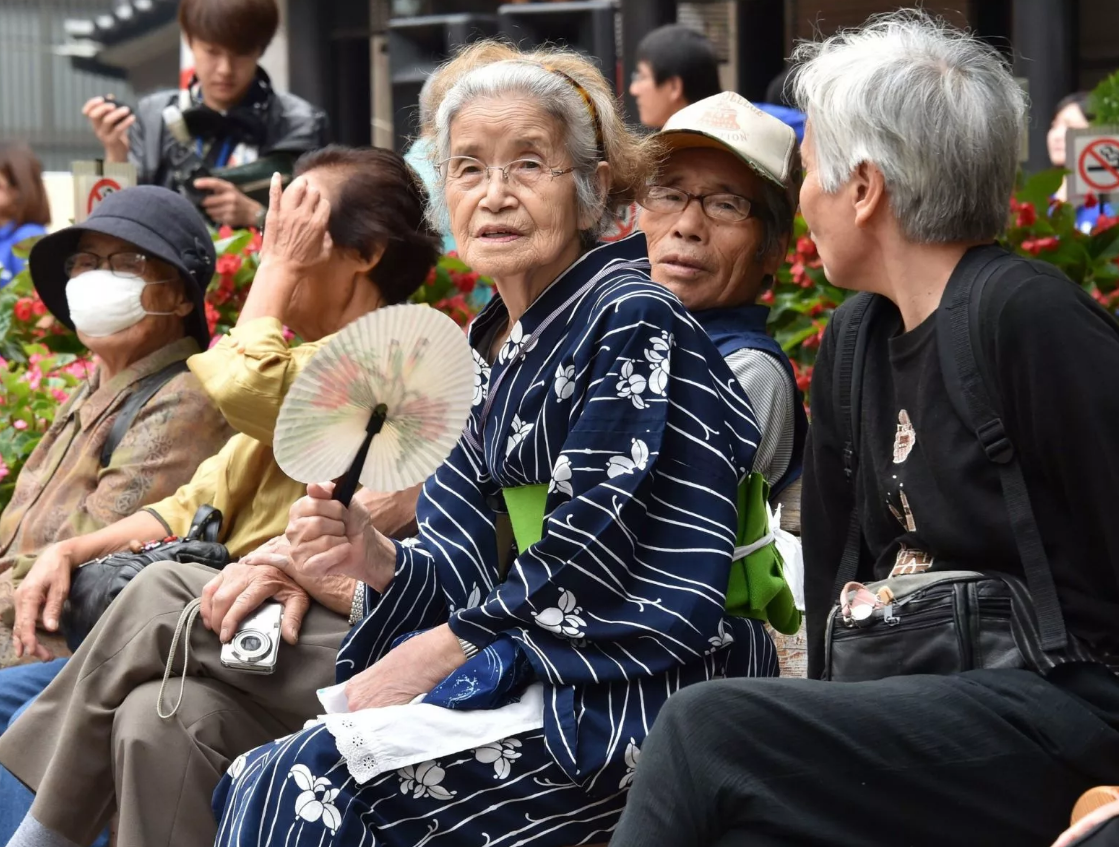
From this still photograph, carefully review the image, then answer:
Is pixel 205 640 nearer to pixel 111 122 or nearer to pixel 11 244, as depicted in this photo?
pixel 111 122

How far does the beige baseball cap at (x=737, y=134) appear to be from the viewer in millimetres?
3959

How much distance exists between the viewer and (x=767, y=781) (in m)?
2.47

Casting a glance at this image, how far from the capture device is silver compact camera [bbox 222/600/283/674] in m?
3.50

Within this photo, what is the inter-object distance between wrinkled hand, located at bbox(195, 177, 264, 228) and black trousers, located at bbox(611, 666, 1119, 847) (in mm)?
4072

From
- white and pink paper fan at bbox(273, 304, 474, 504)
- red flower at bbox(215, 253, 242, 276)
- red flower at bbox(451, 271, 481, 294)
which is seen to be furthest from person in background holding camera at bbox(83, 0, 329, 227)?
white and pink paper fan at bbox(273, 304, 474, 504)

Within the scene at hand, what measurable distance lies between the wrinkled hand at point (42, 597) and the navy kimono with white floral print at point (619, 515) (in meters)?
1.49

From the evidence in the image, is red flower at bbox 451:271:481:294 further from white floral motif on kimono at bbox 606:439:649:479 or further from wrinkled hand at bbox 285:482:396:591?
white floral motif on kimono at bbox 606:439:649:479

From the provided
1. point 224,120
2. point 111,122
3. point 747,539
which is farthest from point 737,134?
point 111,122

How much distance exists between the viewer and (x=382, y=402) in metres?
2.98

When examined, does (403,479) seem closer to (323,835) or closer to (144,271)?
(323,835)

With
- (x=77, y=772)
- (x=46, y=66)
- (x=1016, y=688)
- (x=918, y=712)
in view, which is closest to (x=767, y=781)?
(x=918, y=712)

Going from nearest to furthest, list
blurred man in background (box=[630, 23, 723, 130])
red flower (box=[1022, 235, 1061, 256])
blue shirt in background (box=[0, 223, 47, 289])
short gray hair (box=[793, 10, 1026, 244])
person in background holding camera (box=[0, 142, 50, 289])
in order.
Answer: short gray hair (box=[793, 10, 1026, 244]), red flower (box=[1022, 235, 1061, 256]), blurred man in background (box=[630, 23, 723, 130]), blue shirt in background (box=[0, 223, 47, 289]), person in background holding camera (box=[0, 142, 50, 289])

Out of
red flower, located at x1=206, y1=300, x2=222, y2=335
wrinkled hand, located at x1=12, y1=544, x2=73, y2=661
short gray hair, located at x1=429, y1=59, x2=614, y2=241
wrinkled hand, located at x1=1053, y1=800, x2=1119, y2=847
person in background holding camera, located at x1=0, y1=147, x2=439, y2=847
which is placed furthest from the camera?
red flower, located at x1=206, y1=300, x2=222, y2=335

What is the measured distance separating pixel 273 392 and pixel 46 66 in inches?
817
